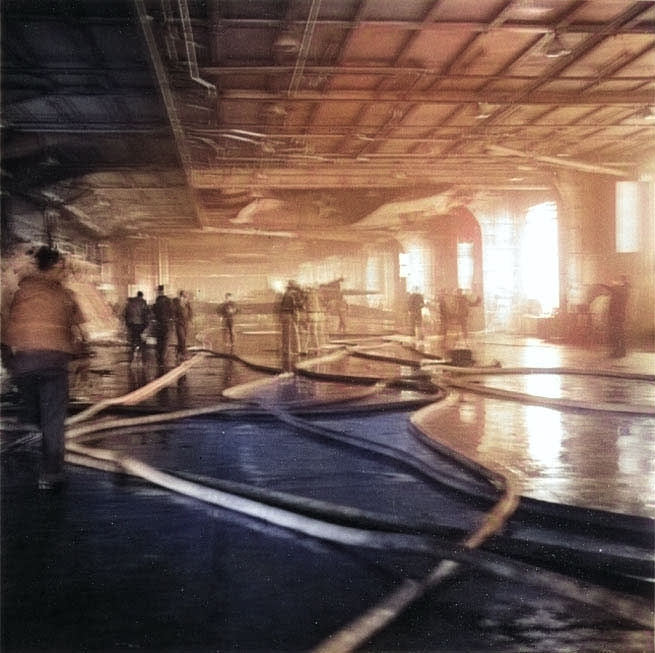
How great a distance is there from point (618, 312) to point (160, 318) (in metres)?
10.3

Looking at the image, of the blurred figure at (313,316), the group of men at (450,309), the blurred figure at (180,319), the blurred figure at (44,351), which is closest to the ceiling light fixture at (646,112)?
the group of men at (450,309)

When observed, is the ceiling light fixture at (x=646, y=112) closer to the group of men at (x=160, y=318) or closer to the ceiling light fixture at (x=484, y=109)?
the ceiling light fixture at (x=484, y=109)

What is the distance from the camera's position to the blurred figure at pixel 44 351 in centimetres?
476

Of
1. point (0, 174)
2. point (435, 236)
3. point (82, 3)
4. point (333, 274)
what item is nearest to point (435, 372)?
point (82, 3)

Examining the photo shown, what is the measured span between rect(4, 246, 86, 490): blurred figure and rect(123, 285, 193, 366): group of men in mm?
10351

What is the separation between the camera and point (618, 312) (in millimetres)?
14008

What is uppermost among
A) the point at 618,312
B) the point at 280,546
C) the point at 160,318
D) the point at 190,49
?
the point at 190,49

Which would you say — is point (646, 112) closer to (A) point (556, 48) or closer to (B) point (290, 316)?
(A) point (556, 48)

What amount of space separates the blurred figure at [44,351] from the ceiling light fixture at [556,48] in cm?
832

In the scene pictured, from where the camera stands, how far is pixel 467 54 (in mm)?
10625

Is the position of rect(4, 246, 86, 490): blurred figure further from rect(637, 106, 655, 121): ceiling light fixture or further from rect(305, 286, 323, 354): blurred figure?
rect(637, 106, 655, 121): ceiling light fixture

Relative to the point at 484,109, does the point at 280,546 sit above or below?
below

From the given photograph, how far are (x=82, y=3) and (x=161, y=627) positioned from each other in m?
6.10

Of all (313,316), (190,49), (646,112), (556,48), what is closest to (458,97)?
(556,48)
